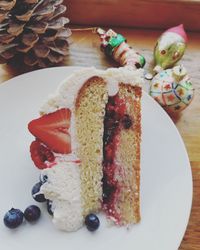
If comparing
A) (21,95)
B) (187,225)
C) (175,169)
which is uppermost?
(21,95)

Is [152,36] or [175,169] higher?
[152,36]

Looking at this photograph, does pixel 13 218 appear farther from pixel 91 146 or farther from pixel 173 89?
pixel 173 89

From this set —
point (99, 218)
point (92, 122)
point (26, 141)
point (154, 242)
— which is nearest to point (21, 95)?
point (26, 141)

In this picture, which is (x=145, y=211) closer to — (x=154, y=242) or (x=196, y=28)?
(x=154, y=242)

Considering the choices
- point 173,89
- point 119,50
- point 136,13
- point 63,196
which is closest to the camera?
point 63,196

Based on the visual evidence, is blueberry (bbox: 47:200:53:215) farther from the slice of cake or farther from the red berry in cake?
the red berry in cake

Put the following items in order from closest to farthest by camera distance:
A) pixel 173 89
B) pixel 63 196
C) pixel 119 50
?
pixel 63 196
pixel 173 89
pixel 119 50

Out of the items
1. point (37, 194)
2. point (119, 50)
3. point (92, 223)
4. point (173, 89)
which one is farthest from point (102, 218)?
point (119, 50)
